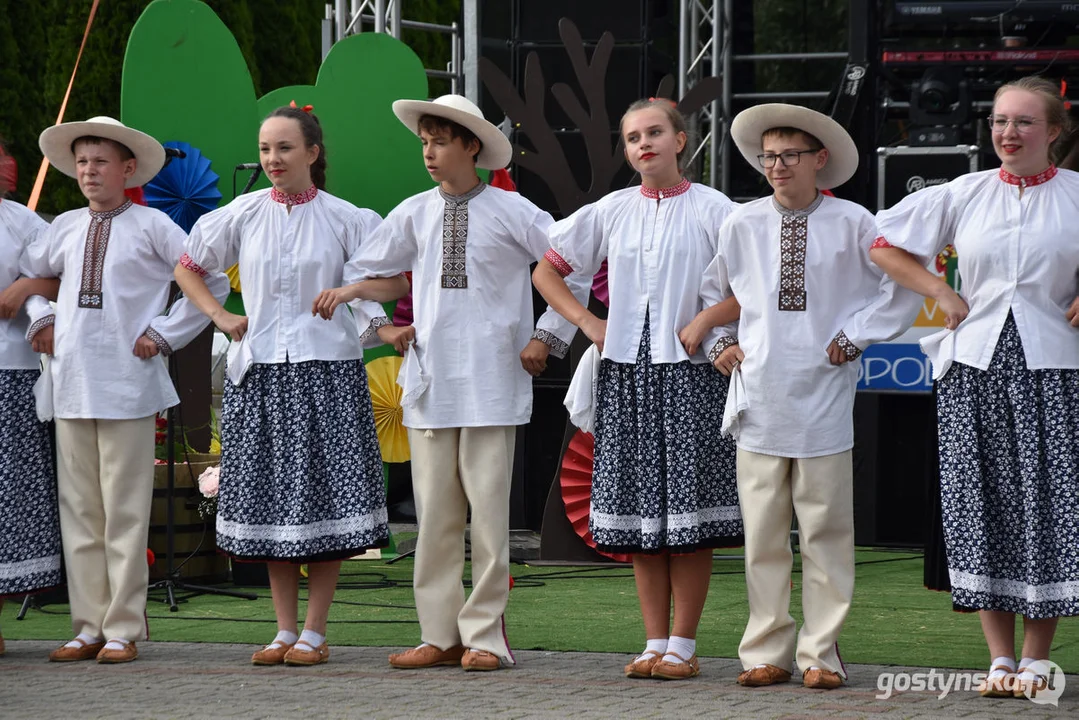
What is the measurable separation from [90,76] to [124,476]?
12402mm

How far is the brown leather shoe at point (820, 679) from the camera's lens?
4207 mm

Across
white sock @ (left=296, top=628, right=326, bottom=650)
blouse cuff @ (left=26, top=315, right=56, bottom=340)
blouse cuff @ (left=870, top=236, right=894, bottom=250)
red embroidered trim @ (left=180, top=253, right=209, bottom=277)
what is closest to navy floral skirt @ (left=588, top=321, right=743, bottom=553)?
blouse cuff @ (left=870, top=236, right=894, bottom=250)

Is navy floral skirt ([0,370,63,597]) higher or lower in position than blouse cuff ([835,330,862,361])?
lower

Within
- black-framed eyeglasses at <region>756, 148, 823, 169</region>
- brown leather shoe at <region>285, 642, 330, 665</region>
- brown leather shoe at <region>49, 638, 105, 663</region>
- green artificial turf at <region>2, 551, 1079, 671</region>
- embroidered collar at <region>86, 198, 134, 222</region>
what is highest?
black-framed eyeglasses at <region>756, 148, 823, 169</region>

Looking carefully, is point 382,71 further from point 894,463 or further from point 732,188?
point 732,188

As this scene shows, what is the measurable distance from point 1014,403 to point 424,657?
1.84 meters

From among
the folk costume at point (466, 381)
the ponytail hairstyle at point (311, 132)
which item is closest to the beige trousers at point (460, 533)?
the folk costume at point (466, 381)

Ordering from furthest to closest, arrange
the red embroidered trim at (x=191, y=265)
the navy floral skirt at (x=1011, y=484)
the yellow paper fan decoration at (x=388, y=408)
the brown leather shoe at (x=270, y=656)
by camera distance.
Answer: the yellow paper fan decoration at (x=388, y=408) < the red embroidered trim at (x=191, y=265) < the brown leather shoe at (x=270, y=656) < the navy floral skirt at (x=1011, y=484)

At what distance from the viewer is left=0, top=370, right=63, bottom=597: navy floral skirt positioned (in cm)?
501

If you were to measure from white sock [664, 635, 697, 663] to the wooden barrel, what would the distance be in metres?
2.72

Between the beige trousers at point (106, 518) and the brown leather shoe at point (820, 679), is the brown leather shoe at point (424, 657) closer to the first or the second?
the beige trousers at point (106, 518)

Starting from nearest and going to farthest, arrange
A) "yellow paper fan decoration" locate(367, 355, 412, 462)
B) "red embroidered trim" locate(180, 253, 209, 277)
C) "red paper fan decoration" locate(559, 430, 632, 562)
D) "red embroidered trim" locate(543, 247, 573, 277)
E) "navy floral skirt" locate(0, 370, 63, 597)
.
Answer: "red embroidered trim" locate(543, 247, 573, 277), "red embroidered trim" locate(180, 253, 209, 277), "navy floral skirt" locate(0, 370, 63, 597), "red paper fan decoration" locate(559, 430, 632, 562), "yellow paper fan decoration" locate(367, 355, 412, 462)

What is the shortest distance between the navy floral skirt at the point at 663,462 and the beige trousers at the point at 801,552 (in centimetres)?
15

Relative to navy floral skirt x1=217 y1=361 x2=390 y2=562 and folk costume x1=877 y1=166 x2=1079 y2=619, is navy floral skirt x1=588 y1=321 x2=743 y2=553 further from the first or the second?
navy floral skirt x1=217 y1=361 x2=390 y2=562
